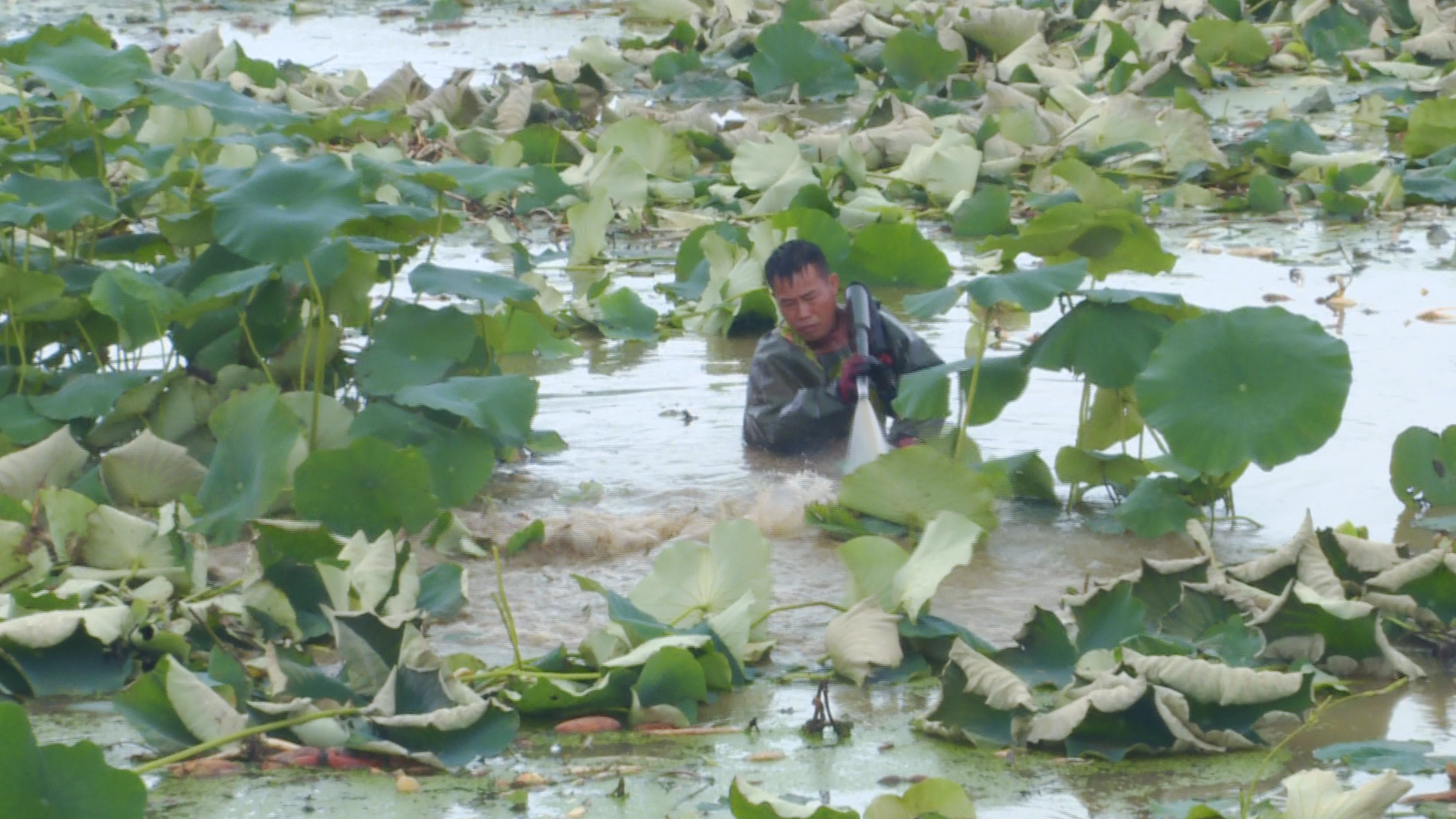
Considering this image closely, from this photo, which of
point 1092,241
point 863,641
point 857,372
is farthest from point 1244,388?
point 857,372

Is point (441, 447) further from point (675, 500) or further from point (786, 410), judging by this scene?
point (786, 410)

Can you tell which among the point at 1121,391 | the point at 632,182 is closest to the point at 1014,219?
the point at 632,182

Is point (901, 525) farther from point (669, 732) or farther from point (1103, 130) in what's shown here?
point (1103, 130)

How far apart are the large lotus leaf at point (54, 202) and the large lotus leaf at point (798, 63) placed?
5810mm

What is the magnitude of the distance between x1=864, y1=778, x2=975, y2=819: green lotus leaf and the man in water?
2.45 meters

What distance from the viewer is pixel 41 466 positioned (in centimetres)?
406

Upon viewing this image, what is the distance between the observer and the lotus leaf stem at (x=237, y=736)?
2.71 m

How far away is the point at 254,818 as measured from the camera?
264 cm

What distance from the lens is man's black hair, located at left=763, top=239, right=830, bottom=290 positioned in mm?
4930

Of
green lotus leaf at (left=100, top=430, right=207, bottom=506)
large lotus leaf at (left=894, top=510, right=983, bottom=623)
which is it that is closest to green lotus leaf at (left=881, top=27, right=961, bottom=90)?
green lotus leaf at (left=100, top=430, right=207, bottom=506)

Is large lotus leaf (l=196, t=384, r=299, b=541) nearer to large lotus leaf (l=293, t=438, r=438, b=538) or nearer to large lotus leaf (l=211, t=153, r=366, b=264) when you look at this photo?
large lotus leaf (l=293, t=438, r=438, b=538)

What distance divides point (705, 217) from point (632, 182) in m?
0.32

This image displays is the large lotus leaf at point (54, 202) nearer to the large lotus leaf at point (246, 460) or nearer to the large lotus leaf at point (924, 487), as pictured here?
the large lotus leaf at point (246, 460)

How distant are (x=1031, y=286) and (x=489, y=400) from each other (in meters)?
1.20
